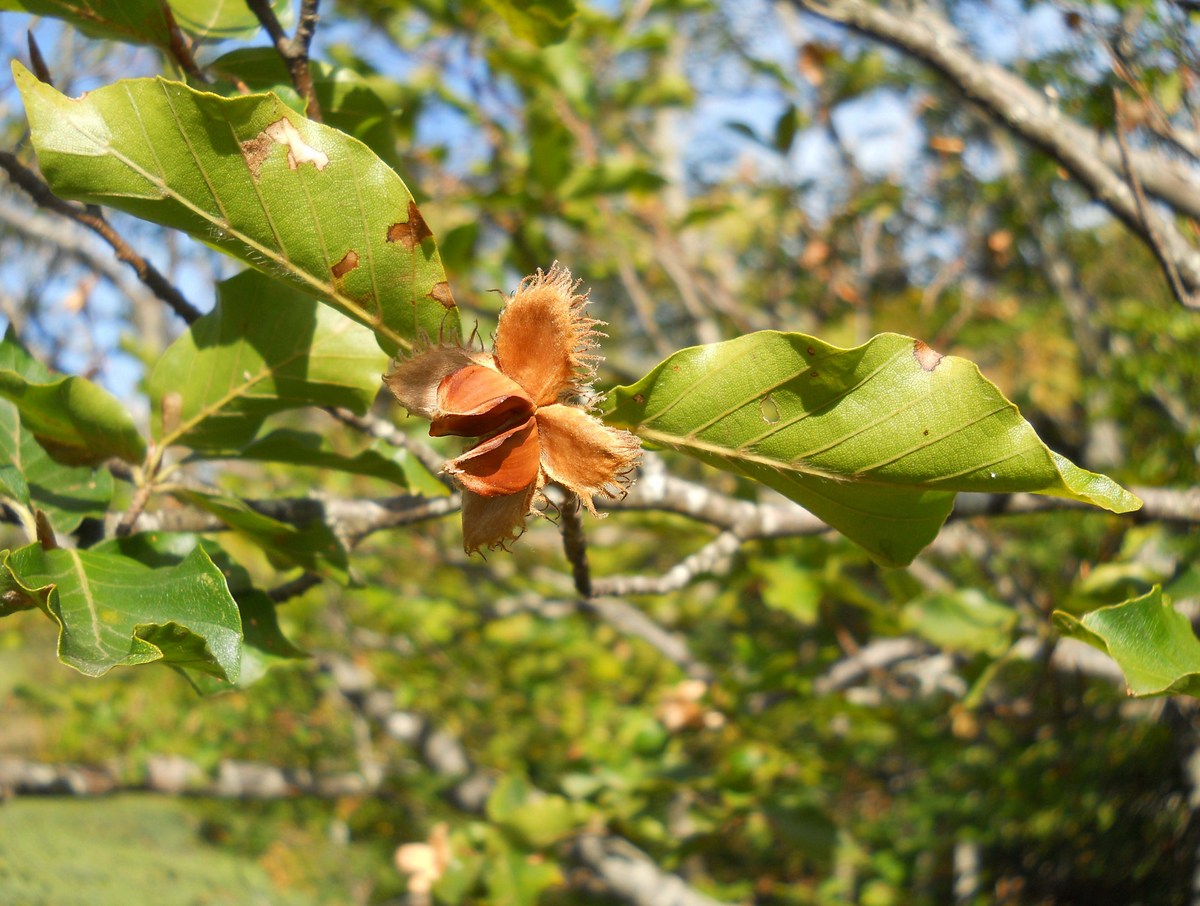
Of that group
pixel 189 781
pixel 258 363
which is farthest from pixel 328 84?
pixel 189 781

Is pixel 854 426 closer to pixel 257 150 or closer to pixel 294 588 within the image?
pixel 257 150

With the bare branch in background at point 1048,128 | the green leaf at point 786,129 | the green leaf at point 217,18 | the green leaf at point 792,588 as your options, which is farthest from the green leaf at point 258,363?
the green leaf at point 786,129

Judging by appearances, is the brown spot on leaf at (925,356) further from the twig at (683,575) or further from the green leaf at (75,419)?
the green leaf at (75,419)

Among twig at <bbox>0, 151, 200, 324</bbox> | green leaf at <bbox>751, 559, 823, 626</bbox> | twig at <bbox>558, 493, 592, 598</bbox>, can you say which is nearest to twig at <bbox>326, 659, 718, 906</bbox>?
green leaf at <bbox>751, 559, 823, 626</bbox>

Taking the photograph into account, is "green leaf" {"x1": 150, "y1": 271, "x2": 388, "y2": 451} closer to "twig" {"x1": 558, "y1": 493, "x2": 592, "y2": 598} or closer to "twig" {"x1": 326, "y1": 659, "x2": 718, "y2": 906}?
"twig" {"x1": 558, "y1": 493, "x2": 592, "y2": 598}

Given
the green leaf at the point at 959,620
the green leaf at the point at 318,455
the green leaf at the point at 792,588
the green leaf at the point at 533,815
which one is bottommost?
the green leaf at the point at 533,815

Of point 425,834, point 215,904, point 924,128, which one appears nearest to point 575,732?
point 425,834
